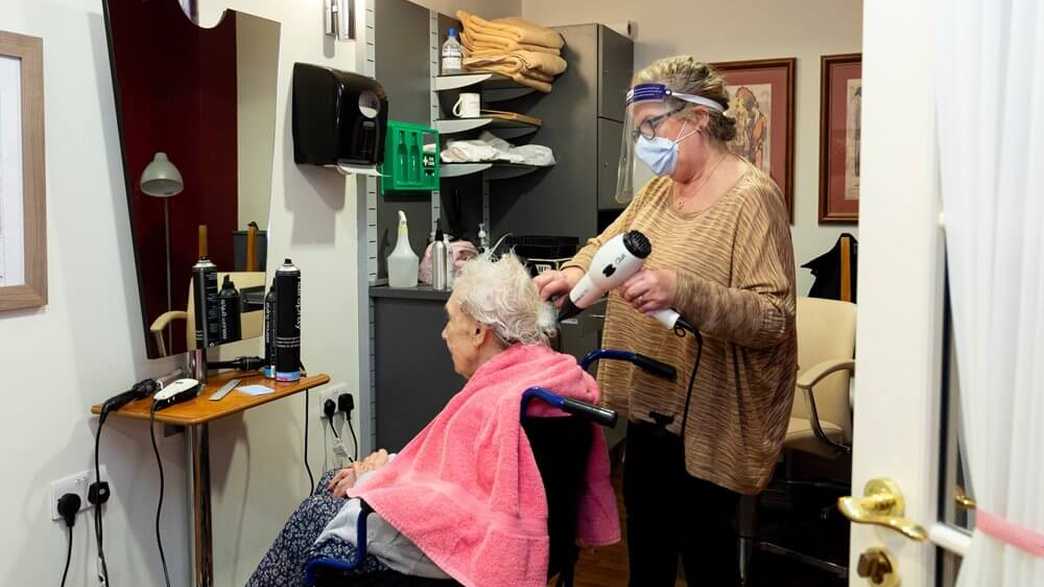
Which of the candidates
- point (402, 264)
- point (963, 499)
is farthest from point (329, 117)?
point (963, 499)

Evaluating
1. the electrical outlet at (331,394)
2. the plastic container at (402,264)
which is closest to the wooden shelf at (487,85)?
the plastic container at (402,264)

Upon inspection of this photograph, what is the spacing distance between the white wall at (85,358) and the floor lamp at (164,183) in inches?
2.7

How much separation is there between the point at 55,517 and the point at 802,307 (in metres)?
2.41

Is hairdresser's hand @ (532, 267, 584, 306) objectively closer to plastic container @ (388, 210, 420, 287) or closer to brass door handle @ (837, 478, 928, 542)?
brass door handle @ (837, 478, 928, 542)

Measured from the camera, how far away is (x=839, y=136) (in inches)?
153

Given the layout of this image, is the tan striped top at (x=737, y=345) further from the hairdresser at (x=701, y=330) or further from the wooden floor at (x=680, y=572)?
the wooden floor at (x=680, y=572)

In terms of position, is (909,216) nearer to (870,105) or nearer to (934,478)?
(870,105)

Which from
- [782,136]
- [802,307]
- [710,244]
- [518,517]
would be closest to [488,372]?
[518,517]

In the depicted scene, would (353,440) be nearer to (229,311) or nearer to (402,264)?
(402,264)

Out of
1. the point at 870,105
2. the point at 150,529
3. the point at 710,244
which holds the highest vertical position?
the point at 870,105

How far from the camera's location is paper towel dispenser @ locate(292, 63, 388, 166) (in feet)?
8.91

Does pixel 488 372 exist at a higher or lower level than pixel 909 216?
lower

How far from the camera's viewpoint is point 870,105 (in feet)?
3.22

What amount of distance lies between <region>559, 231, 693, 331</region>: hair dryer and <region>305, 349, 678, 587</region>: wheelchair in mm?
132
